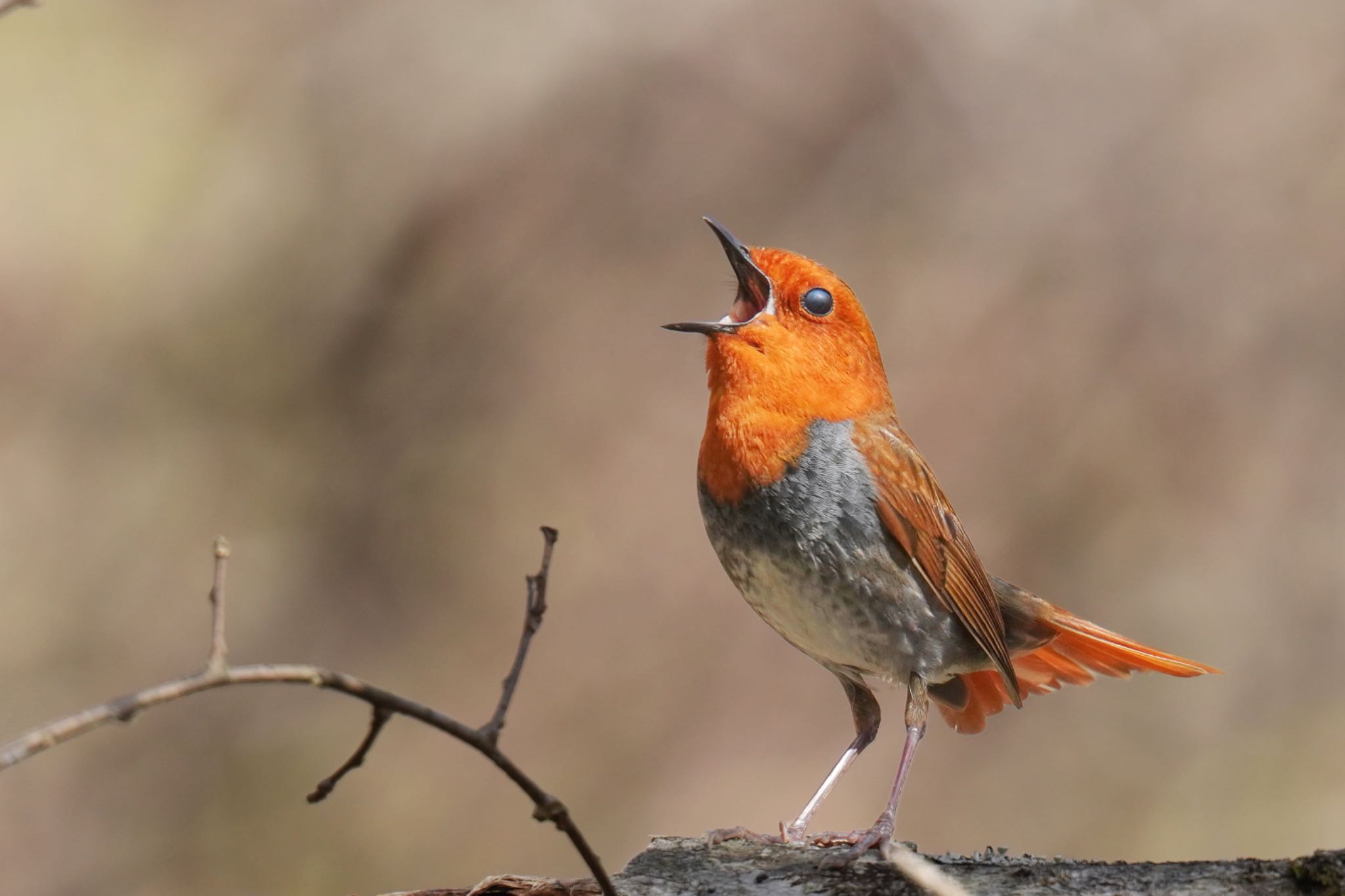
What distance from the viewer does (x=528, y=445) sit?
7.34 m

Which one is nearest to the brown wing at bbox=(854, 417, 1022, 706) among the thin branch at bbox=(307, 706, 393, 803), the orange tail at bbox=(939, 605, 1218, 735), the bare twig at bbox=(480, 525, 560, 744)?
the orange tail at bbox=(939, 605, 1218, 735)

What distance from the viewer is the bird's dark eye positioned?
3.45 metres

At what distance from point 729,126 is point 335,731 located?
13.1 ft

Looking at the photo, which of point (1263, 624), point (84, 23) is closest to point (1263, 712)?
point (1263, 624)

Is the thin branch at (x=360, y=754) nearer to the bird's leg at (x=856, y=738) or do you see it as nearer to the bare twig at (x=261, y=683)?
the bare twig at (x=261, y=683)

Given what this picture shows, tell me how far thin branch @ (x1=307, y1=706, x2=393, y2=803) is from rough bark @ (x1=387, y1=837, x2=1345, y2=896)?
3.39 feet

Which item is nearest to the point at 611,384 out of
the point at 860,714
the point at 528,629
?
the point at 860,714

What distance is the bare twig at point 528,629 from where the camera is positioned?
1753 mm

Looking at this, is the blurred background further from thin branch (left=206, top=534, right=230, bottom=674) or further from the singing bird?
thin branch (left=206, top=534, right=230, bottom=674)

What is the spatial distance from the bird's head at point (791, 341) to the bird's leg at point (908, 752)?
767 mm

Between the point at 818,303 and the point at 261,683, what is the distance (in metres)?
2.17

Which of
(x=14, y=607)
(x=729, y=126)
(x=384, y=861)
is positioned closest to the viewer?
(x=384, y=861)

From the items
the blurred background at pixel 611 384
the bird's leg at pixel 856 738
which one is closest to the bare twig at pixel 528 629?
the bird's leg at pixel 856 738

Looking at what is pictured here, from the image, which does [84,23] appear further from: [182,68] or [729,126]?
[729,126]
